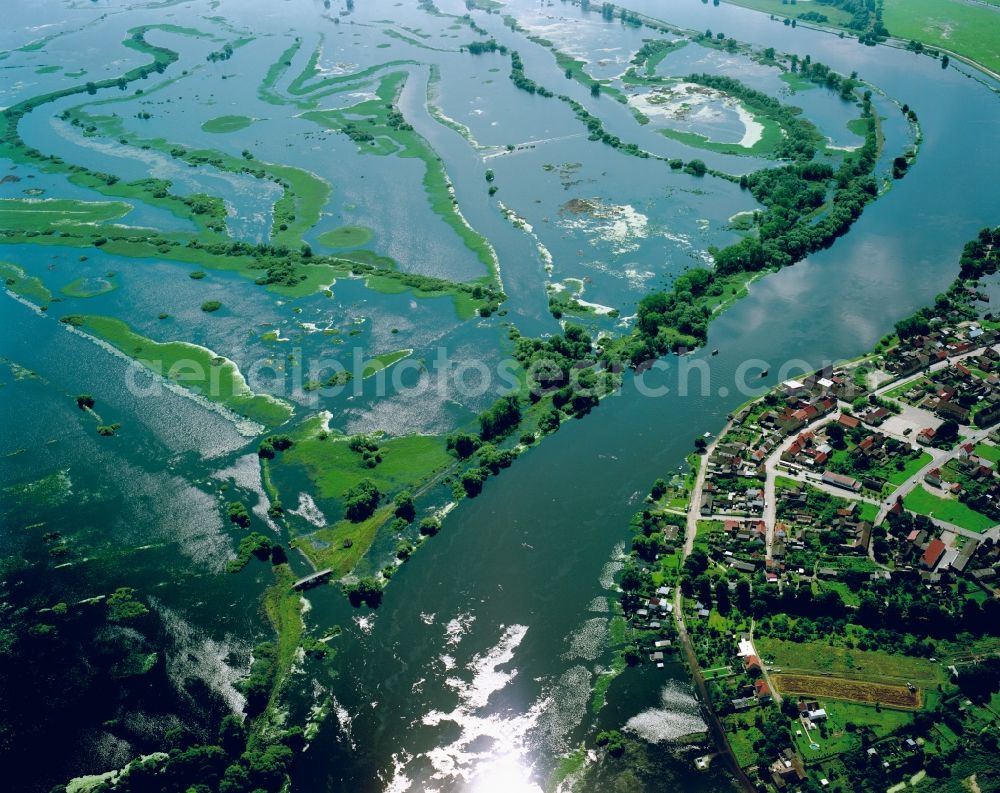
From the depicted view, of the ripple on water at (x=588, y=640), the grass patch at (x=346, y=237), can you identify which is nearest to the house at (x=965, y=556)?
the ripple on water at (x=588, y=640)

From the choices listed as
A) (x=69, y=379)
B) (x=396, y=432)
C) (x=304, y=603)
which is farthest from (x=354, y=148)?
(x=304, y=603)

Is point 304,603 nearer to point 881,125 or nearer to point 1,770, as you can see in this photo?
point 1,770

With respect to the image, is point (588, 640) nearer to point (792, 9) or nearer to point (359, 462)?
point (359, 462)

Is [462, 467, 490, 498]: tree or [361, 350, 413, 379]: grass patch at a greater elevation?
[462, 467, 490, 498]: tree

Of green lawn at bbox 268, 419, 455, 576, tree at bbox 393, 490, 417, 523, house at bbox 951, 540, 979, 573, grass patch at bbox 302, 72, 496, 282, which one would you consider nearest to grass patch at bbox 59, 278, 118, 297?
grass patch at bbox 302, 72, 496, 282

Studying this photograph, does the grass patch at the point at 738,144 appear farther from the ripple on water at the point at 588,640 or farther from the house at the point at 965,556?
the ripple on water at the point at 588,640

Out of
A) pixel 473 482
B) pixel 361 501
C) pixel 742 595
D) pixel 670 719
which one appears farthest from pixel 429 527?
pixel 742 595

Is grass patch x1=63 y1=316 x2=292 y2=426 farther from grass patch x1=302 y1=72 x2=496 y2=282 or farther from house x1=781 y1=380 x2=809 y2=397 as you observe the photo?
house x1=781 y1=380 x2=809 y2=397
